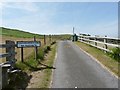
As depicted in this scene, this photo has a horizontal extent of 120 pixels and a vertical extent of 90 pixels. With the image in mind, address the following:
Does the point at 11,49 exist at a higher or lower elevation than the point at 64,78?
higher

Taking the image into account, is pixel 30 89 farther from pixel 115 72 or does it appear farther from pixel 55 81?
pixel 115 72

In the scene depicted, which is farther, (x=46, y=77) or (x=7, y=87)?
(x=46, y=77)

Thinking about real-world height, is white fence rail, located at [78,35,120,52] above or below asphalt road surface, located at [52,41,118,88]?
above

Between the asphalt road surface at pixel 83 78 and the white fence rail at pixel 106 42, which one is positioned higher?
the white fence rail at pixel 106 42

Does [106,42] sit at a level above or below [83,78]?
above

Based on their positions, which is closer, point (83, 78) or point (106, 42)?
Answer: point (83, 78)

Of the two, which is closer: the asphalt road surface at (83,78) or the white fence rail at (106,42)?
the asphalt road surface at (83,78)

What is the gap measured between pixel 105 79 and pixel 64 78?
1566 millimetres

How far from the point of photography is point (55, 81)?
33.6 ft

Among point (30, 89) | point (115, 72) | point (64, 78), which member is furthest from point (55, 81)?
point (115, 72)

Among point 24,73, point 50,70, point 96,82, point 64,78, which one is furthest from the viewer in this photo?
point 50,70

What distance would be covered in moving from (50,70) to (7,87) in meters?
3.78

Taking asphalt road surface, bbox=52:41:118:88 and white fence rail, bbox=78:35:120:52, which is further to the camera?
white fence rail, bbox=78:35:120:52

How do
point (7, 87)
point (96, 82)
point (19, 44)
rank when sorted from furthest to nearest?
point (19, 44) → point (96, 82) → point (7, 87)
